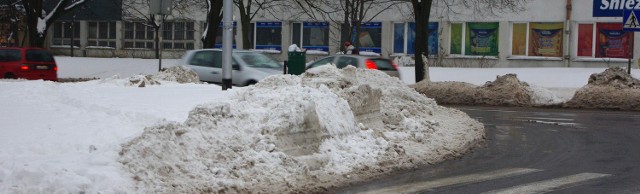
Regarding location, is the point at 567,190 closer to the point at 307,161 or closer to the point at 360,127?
the point at 307,161

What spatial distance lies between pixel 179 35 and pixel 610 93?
36659mm

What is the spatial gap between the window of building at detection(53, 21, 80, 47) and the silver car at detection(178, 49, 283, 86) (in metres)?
38.4

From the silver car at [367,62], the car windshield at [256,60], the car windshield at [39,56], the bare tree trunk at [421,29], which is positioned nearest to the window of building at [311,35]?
the bare tree trunk at [421,29]

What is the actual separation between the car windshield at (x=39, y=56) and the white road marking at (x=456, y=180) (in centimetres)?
2171

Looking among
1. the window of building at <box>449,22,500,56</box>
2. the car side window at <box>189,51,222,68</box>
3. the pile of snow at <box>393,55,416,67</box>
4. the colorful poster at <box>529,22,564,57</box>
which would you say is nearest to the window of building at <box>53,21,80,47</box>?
the pile of snow at <box>393,55,416,67</box>

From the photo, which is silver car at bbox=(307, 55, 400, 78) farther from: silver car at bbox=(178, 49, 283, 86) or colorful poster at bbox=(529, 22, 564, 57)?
colorful poster at bbox=(529, 22, 564, 57)

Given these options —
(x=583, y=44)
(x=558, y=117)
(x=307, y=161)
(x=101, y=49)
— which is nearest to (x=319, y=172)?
(x=307, y=161)

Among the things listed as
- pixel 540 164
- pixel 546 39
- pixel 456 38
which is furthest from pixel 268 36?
pixel 540 164

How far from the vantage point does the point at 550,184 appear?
9.94 meters

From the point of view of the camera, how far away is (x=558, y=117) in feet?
66.5

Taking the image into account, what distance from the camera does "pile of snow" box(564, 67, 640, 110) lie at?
915 inches

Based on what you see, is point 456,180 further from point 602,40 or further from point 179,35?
point 179,35

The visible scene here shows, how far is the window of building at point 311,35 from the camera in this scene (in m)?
51.9

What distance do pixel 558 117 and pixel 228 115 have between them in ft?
38.2
